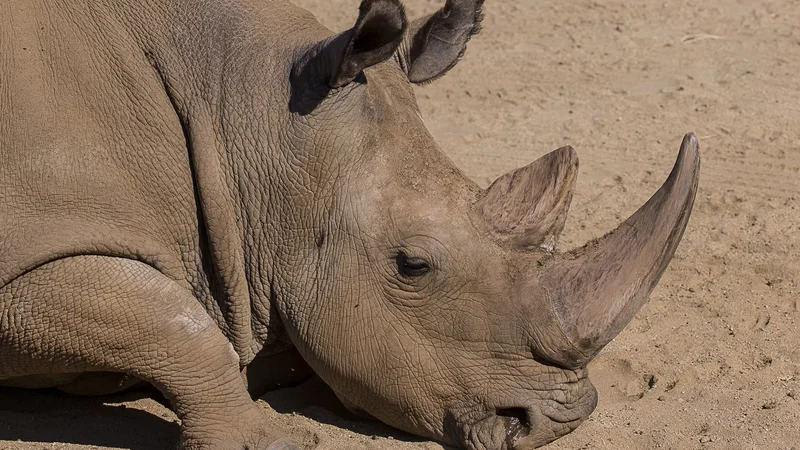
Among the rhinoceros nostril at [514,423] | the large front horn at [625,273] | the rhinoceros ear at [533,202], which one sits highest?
the rhinoceros ear at [533,202]

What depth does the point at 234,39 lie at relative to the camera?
571 centimetres

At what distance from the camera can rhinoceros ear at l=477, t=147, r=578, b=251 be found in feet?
18.2

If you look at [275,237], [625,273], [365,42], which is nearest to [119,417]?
[275,237]

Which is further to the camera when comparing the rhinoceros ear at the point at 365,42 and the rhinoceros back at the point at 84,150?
the rhinoceros back at the point at 84,150

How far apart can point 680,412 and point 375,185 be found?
1.92m

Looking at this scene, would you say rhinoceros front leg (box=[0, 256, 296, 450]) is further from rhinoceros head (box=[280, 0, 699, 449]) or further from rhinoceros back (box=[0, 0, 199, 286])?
rhinoceros head (box=[280, 0, 699, 449])

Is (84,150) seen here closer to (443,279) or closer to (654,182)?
(443,279)

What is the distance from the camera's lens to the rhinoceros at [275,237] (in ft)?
17.5

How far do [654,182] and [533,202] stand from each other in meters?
3.45

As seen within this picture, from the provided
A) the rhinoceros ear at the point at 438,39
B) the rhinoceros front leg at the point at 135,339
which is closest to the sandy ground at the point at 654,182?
the rhinoceros front leg at the point at 135,339

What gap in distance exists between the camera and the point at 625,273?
17.5 feet

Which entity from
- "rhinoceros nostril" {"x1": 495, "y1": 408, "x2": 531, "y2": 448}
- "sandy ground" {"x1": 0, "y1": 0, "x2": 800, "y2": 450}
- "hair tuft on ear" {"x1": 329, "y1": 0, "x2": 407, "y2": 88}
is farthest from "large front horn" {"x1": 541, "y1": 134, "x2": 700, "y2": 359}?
→ "hair tuft on ear" {"x1": 329, "y1": 0, "x2": 407, "y2": 88}

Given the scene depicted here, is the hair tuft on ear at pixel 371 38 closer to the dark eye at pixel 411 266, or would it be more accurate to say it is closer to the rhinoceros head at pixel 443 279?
the rhinoceros head at pixel 443 279

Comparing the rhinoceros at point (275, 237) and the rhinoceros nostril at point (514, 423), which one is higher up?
the rhinoceros at point (275, 237)
